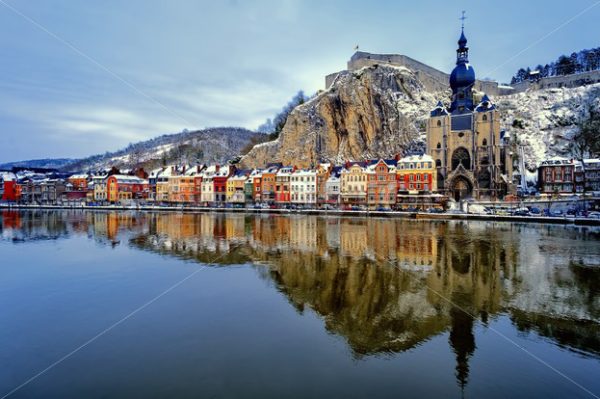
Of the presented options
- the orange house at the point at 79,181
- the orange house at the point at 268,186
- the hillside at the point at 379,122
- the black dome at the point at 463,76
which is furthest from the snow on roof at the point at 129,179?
the black dome at the point at 463,76

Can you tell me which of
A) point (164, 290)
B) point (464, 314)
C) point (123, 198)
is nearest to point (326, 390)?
point (464, 314)

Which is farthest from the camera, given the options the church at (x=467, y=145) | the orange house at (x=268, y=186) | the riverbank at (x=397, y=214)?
the orange house at (x=268, y=186)

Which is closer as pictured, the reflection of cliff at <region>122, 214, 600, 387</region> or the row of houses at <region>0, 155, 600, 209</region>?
the reflection of cliff at <region>122, 214, 600, 387</region>

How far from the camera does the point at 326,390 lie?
7.38 metres

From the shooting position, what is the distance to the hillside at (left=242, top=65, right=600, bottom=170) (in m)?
72.2

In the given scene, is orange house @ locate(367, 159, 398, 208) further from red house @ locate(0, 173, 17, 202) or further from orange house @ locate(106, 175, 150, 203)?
red house @ locate(0, 173, 17, 202)

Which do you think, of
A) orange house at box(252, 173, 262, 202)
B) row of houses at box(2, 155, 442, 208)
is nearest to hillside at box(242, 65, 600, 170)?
row of houses at box(2, 155, 442, 208)

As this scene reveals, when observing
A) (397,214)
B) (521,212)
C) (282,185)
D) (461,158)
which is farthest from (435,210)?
(282,185)

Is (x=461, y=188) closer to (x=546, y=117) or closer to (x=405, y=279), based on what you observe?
(x=546, y=117)

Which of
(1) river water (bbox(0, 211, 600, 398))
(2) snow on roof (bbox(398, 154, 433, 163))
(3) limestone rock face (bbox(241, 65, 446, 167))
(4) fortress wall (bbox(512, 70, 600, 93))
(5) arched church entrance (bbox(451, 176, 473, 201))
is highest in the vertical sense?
(4) fortress wall (bbox(512, 70, 600, 93))

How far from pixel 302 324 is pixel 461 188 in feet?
171

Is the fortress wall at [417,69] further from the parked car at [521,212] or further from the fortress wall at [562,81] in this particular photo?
the parked car at [521,212]

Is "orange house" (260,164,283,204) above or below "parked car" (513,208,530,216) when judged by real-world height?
above

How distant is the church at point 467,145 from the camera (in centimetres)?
5575
